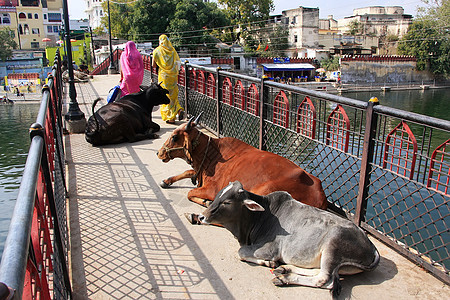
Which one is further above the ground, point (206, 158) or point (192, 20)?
point (192, 20)

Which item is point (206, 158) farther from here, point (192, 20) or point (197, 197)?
point (192, 20)

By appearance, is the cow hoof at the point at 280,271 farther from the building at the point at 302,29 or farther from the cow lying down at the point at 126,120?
the building at the point at 302,29

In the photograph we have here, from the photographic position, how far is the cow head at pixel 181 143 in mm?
5137

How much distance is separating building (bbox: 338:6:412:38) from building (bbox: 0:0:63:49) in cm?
5094

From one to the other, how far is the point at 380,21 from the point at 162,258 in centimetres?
7050

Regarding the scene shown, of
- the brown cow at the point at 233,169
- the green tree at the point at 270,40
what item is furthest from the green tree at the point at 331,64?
the brown cow at the point at 233,169

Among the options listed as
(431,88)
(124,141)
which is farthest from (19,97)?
(431,88)

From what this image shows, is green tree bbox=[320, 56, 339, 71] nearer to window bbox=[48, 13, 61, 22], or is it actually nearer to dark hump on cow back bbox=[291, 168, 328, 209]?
window bbox=[48, 13, 61, 22]

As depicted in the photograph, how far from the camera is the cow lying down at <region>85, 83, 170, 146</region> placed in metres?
7.56

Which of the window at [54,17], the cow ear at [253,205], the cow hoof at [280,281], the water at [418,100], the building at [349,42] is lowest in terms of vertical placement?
the water at [418,100]

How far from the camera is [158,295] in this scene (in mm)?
3197

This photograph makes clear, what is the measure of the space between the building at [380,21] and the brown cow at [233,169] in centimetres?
6562

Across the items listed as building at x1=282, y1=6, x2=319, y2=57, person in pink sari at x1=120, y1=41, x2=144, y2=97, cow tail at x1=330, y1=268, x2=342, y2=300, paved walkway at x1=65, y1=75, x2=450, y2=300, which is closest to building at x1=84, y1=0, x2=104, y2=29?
building at x1=282, y1=6, x2=319, y2=57

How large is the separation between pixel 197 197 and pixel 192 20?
156 feet
